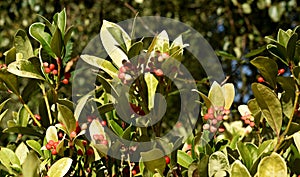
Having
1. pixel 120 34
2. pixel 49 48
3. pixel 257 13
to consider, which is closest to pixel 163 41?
pixel 120 34

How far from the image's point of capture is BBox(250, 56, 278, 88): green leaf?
2.43 feet

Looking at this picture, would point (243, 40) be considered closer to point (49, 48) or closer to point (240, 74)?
point (240, 74)

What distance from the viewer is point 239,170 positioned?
62 cm

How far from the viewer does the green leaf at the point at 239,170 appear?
2.03ft

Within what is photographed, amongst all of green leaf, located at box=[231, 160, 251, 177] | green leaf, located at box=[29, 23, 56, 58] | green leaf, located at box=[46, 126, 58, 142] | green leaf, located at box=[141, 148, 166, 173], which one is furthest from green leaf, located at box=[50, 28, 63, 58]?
green leaf, located at box=[231, 160, 251, 177]

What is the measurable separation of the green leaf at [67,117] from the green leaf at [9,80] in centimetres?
11

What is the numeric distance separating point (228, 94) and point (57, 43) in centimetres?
27

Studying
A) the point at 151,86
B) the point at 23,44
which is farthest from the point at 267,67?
the point at 23,44

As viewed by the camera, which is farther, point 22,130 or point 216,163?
point 22,130

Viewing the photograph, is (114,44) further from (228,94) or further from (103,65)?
(228,94)

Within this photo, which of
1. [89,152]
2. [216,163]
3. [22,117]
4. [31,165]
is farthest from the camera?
[22,117]

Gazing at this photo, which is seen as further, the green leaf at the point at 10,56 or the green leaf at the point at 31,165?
the green leaf at the point at 10,56

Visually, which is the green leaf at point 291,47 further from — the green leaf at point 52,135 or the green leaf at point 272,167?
the green leaf at point 52,135

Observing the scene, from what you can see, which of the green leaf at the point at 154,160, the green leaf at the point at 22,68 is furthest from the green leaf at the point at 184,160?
the green leaf at the point at 22,68
